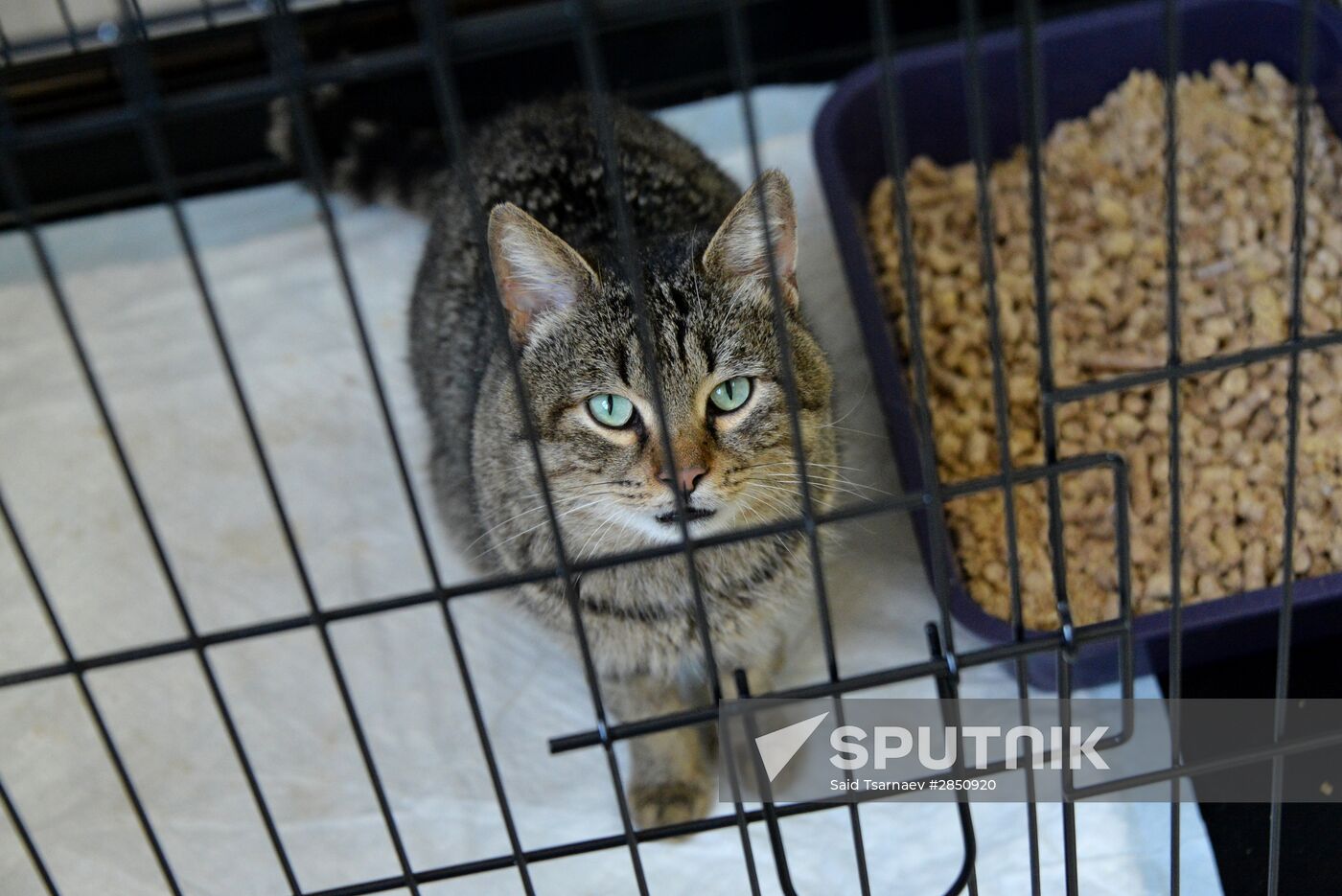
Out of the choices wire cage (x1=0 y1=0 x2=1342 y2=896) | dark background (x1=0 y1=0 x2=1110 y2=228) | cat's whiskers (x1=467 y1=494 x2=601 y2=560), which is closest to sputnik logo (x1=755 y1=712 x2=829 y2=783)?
wire cage (x1=0 y1=0 x2=1342 y2=896)

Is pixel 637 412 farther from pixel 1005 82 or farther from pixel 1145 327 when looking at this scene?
pixel 1005 82

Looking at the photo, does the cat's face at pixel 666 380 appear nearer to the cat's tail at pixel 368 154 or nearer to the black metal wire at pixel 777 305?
the black metal wire at pixel 777 305

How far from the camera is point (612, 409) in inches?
54.5

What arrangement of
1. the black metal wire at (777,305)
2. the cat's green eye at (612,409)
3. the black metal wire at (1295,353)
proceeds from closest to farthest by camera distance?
the black metal wire at (777,305), the black metal wire at (1295,353), the cat's green eye at (612,409)

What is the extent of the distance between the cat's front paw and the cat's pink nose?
50 cm

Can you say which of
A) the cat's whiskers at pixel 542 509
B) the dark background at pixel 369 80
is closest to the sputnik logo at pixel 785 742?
the cat's whiskers at pixel 542 509

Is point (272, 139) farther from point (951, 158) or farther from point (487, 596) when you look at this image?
point (951, 158)

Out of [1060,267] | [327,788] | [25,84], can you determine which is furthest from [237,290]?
[1060,267]

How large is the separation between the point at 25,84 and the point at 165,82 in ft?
0.73

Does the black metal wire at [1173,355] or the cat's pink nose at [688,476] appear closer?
the black metal wire at [1173,355]

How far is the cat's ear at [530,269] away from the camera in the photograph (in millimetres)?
1271

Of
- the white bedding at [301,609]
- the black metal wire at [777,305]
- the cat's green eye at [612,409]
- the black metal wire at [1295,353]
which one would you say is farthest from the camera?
the white bedding at [301,609]

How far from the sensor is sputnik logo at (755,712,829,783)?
63.5 inches

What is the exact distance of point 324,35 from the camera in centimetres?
229
